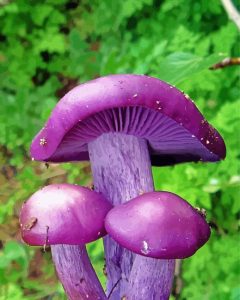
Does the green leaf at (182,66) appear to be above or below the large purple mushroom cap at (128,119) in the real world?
below

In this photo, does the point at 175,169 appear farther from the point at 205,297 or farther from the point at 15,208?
the point at 15,208

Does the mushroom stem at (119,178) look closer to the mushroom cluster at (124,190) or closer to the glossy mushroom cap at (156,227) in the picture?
the mushroom cluster at (124,190)

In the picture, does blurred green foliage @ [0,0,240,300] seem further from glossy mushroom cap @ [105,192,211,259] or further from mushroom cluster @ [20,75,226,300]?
glossy mushroom cap @ [105,192,211,259]

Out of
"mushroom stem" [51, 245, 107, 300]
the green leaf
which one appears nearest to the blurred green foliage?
the green leaf

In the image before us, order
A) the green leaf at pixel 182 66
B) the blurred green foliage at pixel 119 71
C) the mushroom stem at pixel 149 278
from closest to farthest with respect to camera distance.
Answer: the mushroom stem at pixel 149 278 → the green leaf at pixel 182 66 → the blurred green foliage at pixel 119 71

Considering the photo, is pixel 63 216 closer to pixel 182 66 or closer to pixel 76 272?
pixel 76 272

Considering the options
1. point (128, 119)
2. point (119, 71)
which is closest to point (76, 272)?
point (128, 119)

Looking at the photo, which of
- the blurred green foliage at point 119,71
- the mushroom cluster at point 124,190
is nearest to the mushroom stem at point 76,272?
the mushroom cluster at point 124,190
